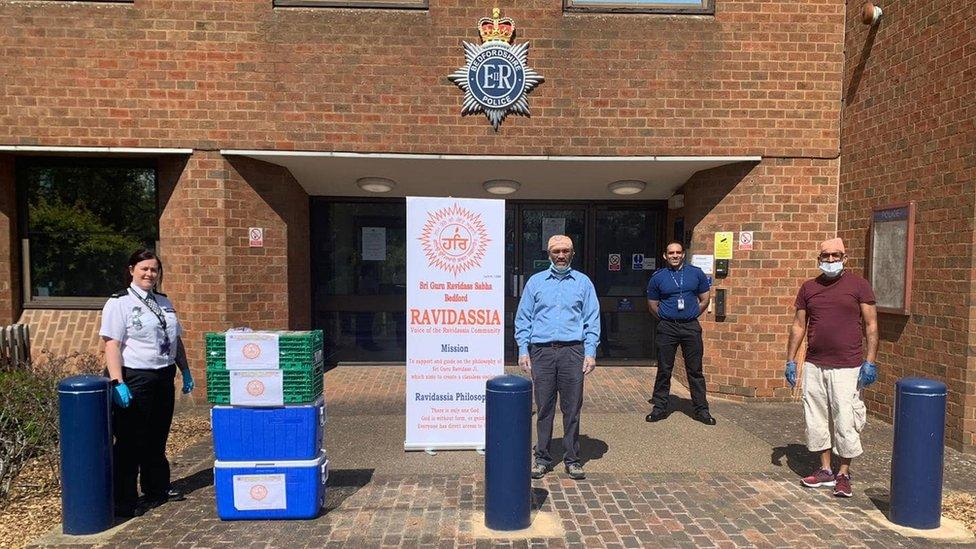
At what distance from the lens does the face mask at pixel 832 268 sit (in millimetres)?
3986

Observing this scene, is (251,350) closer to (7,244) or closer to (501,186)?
(501,186)

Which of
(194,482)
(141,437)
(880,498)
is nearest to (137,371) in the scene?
(141,437)

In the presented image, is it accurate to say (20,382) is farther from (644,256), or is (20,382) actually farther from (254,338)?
(644,256)

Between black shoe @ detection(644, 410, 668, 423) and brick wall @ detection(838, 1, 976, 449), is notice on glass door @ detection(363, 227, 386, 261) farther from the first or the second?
brick wall @ detection(838, 1, 976, 449)

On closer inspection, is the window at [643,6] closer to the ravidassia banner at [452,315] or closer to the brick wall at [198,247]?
the ravidassia banner at [452,315]

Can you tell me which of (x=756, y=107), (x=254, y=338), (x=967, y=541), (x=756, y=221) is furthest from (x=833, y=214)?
(x=254, y=338)

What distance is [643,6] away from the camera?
21.0 ft

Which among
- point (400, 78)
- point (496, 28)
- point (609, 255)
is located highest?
point (496, 28)

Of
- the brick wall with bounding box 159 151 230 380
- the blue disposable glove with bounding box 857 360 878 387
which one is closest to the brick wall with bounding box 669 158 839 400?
the blue disposable glove with bounding box 857 360 878 387

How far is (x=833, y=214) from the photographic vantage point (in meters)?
6.57

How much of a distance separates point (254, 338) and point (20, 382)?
2.77 meters

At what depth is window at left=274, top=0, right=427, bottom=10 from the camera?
20.3 ft

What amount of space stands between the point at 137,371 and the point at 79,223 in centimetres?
435

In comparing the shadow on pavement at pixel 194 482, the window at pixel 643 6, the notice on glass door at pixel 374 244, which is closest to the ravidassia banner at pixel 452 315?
the shadow on pavement at pixel 194 482
